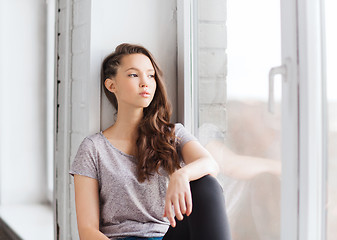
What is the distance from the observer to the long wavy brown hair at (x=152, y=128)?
1.25 metres

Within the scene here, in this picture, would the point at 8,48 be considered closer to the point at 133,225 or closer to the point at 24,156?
the point at 24,156

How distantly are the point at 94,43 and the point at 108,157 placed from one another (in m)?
0.41

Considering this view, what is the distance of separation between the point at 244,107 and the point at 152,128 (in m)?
0.32

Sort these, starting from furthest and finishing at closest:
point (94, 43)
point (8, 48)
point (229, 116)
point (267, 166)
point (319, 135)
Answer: point (8, 48) < point (94, 43) < point (229, 116) < point (267, 166) < point (319, 135)

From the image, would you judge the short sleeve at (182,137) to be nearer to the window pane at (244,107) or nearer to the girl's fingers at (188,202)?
the window pane at (244,107)

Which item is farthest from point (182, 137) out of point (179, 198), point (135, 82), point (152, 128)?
point (179, 198)

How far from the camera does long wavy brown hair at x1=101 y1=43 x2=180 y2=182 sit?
1.25m

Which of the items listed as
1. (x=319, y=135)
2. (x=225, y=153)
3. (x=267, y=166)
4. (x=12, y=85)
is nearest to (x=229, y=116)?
(x=225, y=153)

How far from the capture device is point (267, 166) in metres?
1.06

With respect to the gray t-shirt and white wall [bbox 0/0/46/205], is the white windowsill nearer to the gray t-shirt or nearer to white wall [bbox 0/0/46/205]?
white wall [bbox 0/0/46/205]

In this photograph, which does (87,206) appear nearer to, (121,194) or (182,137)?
(121,194)

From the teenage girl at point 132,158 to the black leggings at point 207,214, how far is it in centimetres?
10

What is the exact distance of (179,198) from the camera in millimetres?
978

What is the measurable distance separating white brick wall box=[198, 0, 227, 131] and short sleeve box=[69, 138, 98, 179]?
0.41m
